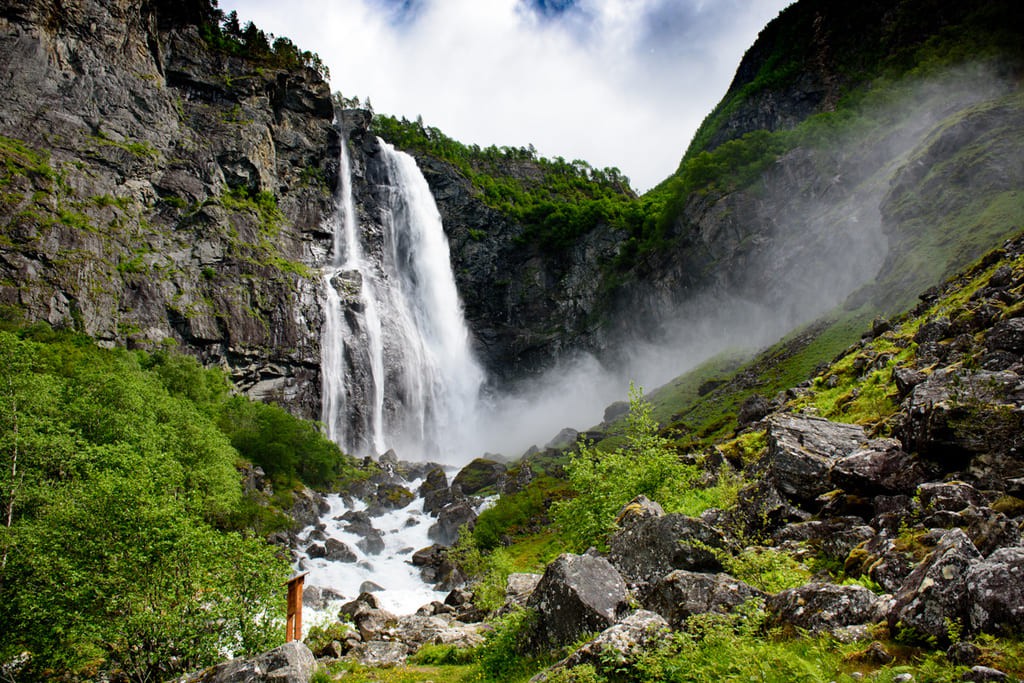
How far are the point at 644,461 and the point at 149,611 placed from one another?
1591 cm

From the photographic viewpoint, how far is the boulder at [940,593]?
16.8 feet

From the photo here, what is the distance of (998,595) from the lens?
15.7 feet

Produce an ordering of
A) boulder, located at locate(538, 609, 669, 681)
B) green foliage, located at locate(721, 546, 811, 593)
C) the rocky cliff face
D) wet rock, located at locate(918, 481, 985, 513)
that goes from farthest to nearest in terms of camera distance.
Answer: the rocky cliff face
green foliage, located at locate(721, 546, 811, 593)
wet rock, located at locate(918, 481, 985, 513)
boulder, located at locate(538, 609, 669, 681)

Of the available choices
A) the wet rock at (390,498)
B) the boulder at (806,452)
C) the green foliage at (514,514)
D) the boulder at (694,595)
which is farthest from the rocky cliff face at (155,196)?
the boulder at (806,452)

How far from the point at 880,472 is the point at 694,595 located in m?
5.40

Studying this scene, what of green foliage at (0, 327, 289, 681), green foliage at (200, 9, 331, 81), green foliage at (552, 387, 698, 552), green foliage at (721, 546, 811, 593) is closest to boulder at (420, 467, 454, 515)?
green foliage at (552, 387, 698, 552)

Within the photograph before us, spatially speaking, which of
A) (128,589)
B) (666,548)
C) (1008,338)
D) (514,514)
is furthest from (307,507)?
(1008,338)

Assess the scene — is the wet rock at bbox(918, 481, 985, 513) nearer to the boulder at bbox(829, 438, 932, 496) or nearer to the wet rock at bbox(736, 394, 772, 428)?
the boulder at bbox(829, 438, 932, 496)

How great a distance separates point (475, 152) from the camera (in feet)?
465

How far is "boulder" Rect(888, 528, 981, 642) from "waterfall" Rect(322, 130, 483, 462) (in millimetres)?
72872

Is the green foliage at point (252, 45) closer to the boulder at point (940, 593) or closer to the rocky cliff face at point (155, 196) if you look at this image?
the rocky cliff face at point (155, 196)

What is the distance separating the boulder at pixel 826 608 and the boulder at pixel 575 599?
321cm

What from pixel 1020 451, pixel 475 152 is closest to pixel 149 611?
pixel 1020 451

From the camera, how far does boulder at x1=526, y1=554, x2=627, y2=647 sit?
9391 mm
